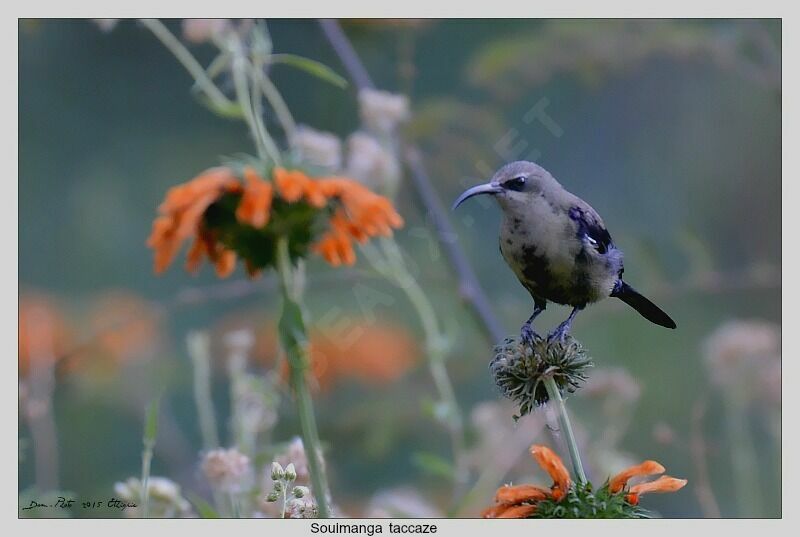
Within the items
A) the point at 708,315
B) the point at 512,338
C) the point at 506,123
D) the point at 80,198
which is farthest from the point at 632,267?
the point at 80,198

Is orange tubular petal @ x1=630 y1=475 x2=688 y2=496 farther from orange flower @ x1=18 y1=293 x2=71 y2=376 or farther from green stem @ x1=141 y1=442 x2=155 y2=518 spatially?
orange flower @ x1=18 y1=293 x2=71 y2=376

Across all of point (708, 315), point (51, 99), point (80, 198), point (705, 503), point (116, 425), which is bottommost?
point (705, 503)

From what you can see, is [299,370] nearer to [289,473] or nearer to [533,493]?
[289,473]

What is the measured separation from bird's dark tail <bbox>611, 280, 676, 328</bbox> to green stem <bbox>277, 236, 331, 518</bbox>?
2.33 ft

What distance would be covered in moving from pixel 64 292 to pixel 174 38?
0.78m

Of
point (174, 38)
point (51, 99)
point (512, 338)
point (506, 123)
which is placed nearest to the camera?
point (512, 338)

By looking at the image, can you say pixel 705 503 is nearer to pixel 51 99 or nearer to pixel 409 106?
pixel 409 106

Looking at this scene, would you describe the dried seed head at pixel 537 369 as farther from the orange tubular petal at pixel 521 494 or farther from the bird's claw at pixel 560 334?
the orange tubular petal at pixel 521 494

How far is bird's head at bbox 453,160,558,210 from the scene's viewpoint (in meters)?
1.88

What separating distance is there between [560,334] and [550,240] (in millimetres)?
213

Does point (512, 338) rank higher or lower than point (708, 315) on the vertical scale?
lower

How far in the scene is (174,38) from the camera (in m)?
2.44

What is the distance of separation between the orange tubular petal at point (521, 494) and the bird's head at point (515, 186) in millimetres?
550

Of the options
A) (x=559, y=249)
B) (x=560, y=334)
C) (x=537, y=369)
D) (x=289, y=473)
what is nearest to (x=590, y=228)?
(x=559, y=249)
